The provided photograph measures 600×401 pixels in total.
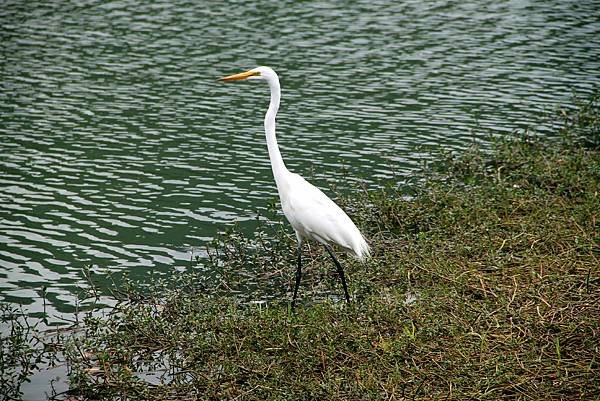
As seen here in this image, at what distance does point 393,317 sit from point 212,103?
12.5m

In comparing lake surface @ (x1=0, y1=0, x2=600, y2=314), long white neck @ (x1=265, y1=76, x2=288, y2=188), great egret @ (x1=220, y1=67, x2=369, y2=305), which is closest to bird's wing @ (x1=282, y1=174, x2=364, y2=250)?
great egret @ (x1=220, y1=67, x2=369, y2=305)

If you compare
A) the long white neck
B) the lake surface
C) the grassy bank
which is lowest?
the lake surface

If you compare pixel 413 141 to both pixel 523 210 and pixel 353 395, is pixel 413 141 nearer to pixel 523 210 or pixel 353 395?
pixel 523 210

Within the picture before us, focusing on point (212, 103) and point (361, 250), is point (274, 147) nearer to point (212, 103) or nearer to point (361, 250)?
point (361, 250)

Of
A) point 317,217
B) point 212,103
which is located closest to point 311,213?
point 317,217

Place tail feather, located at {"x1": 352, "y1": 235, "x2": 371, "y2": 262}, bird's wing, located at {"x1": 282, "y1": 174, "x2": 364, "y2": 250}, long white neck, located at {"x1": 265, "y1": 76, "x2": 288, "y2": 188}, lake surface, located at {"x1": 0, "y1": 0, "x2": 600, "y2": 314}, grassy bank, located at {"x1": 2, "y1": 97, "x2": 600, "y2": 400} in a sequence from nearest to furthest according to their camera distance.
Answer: grassy bank, located at {"x1": 2, "y1": 97, "x2": 600, "y2": 400} < bird's wing, located at {"x1": 282, "y1": 174, "x2": 364, "y2": 250} < tail feather, located at {"x1": 352, "y1": 235, "x2": 371, "y2": 262} < long white neck, located at {"x1": 265, "y1": 76, "x2": 288, "y2": 188} < lake surface, located at {"x1": 0, "y1": 0, "x2": 600, "y2": 314}

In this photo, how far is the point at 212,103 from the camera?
20.5 metres

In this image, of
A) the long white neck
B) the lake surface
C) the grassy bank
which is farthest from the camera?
the lake surface

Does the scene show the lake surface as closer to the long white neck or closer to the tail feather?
the long white neck

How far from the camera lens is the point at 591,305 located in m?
8.62

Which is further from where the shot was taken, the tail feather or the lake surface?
the lake surface

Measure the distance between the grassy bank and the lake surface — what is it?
5.40 feet

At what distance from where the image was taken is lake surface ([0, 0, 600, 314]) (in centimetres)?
1331

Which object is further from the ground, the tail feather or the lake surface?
the tail feather
